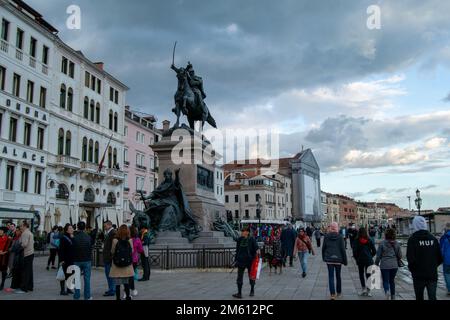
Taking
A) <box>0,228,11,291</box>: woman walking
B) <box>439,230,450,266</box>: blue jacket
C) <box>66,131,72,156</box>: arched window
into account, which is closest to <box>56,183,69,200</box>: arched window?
<box>66,131,72,156</box>: arched window

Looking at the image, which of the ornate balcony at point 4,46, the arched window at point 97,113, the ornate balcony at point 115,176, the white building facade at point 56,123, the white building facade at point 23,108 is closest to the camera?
the ornate balcony at point 4,46

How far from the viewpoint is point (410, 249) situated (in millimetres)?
8148

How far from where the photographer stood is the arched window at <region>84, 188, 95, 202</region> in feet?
160

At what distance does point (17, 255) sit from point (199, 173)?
30.0 feet

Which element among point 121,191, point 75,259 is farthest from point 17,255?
point 121,191

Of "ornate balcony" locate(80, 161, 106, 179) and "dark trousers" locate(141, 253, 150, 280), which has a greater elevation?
"ornate balcony" locate(80, 161, 106, 179)

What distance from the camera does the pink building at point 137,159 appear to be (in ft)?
198

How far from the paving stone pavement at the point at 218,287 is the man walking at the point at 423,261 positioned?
366 centimetres

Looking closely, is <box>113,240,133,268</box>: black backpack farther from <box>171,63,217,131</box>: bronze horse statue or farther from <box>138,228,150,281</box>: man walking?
<box>171,63,217,131</box>: bronze horse statue

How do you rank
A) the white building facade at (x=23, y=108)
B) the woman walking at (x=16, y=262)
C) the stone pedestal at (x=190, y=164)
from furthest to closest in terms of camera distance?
the white building facade at (x=23, y=108), the stone pedestal at (x=190, y=164), the woman walking at (x=16, y=262)

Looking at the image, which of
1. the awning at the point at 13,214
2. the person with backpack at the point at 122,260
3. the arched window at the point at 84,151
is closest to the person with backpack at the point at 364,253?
the person with backpack at the point at 122,260

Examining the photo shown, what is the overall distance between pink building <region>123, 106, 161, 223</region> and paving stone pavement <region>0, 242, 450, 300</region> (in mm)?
42853

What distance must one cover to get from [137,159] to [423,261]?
191 feet

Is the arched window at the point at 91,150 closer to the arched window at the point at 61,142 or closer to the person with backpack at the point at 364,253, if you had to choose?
the arched window at the point at 61,142
